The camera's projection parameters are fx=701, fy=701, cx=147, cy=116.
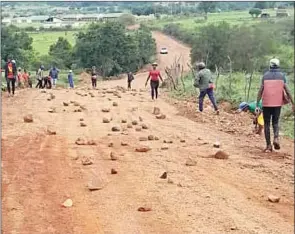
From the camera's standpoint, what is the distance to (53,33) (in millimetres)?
13352

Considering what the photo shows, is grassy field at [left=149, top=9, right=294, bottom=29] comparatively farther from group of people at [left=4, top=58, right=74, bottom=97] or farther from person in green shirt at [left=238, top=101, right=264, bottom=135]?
group of people at [left=4, top=58, right=74, bottom=97]

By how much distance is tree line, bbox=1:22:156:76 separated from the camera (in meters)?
18.0

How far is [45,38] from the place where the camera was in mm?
14000

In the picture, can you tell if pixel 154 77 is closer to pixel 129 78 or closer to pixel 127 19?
pixel 127 19

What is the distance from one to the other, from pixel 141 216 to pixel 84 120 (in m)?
6.59

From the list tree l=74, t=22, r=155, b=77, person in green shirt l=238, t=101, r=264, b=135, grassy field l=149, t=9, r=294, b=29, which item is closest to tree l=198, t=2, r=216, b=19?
grassy field l=149, t=9, r=294, b=29

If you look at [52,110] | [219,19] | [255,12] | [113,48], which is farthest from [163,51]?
[52,110]

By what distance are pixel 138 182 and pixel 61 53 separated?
518 inches

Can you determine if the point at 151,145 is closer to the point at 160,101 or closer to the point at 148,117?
the point at 148,117

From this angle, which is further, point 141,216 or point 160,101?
point 160,101

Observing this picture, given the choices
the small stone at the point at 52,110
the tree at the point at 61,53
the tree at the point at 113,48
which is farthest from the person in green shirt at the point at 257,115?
the tree at the point at 113,48

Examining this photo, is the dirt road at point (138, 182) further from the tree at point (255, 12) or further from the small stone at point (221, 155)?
the tree at point (255, 12)

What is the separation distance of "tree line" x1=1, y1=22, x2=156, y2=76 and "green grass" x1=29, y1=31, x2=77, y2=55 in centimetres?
19

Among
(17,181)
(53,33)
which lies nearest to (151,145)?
(17,181)
